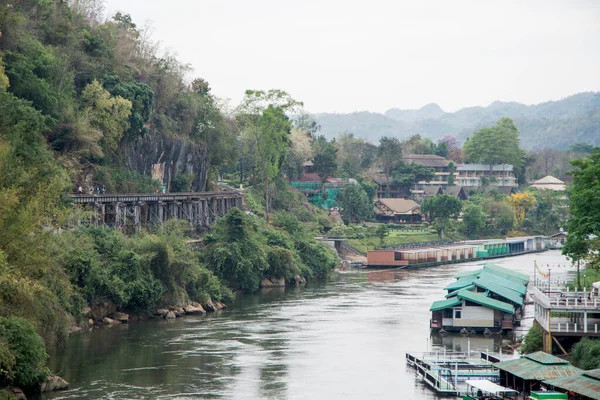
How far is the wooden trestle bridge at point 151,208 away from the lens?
233ft

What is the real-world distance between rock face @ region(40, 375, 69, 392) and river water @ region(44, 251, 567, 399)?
0.60m

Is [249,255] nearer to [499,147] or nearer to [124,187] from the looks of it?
[124,187]

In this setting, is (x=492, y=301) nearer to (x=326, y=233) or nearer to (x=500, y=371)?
(x=500, y=371)

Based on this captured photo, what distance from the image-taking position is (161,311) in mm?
64250

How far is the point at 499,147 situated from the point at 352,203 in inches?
2034

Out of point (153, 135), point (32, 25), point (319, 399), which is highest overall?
point (32, 25)

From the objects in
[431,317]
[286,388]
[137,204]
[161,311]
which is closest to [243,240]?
[137,204]

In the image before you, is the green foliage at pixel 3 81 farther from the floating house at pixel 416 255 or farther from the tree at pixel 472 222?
the tree at pixel 472 222

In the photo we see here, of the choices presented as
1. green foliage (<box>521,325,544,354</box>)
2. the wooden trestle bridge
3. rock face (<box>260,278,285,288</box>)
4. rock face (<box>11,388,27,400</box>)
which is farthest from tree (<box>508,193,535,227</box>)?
rock face (<box>11,388,27,400</box>)

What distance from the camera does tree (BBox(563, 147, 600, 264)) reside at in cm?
5003

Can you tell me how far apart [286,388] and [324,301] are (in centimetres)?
2915

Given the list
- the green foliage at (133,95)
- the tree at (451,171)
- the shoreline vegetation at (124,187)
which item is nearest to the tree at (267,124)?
the shoreline vegetation at (124,187)

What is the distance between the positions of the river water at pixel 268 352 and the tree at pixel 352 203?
54.4m

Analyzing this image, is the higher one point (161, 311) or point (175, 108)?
point (175, 108)
